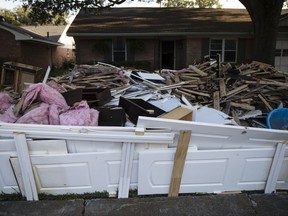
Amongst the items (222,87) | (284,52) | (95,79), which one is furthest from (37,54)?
(222,87)

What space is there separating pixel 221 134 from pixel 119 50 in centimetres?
1407

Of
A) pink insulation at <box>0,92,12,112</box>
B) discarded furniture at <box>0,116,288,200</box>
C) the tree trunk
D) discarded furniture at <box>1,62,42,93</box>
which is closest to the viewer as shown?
discarded furniture at <box>0,116,288,200</box>

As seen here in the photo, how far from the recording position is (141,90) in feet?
17.4

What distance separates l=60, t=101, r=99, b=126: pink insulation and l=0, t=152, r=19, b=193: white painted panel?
2.38ft

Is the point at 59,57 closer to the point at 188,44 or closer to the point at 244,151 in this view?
the point at 188,44

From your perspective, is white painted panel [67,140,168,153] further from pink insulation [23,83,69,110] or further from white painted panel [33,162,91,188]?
pink insulation [23,83,69,110]

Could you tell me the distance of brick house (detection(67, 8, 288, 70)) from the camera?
15805mm

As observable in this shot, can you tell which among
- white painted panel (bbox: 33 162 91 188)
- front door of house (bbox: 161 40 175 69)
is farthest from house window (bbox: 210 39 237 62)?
white painted panel (bbox: 33 162 91 188)

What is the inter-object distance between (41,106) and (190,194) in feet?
7.00

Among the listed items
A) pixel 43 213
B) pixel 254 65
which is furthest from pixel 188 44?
pixel 43 213

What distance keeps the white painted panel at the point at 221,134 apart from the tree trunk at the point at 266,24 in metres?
9.16

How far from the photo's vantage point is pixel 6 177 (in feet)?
11.1

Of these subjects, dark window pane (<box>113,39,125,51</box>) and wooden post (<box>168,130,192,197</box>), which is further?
dark window pane (<box>113,39,125,51</box>)

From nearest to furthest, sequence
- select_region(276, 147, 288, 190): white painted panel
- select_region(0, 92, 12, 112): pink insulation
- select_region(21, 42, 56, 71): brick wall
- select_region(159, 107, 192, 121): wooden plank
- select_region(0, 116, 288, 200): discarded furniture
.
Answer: select_region(0, 116, 288, 200): discarded furniture
select_region(276, 147, 288, 190): white painted panel
select_region(159, 107, 192, 121): wooden plank
select_region(0, 92, 12, 112): pink insulation
select_region(21, 42, 56, 71): brick wall
